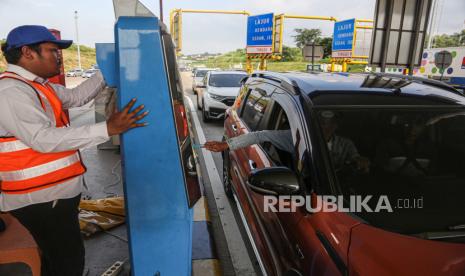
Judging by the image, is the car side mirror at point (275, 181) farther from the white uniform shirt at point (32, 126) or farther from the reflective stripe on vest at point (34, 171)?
the reflective stripe on vest at point (34, 171)

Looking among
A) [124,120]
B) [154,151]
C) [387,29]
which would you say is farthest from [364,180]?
[387,29]

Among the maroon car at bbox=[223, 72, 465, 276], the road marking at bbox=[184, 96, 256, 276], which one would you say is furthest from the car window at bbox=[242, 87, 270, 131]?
the road marking at bbox=[184, 96, 256, 276]

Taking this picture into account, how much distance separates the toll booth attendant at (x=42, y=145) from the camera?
1628 millimetres

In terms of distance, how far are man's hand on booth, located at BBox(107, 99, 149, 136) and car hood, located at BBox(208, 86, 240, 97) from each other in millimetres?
8112

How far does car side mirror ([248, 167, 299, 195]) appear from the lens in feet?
6.40

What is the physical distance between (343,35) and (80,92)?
Result: 63.7 ft

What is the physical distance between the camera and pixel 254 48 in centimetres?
1898

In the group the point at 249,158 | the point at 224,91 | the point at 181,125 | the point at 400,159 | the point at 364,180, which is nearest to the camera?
the point at 181,125

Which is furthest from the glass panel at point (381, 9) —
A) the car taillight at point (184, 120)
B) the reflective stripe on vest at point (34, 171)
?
the reflective stripe on vest at point (34, 171)

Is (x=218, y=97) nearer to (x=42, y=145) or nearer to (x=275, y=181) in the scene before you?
(x=275, y=181)

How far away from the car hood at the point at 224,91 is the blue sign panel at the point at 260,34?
8782 millimetres

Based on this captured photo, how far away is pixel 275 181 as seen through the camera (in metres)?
1.97

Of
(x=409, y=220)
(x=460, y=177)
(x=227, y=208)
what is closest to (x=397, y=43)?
(x=227, y=208)

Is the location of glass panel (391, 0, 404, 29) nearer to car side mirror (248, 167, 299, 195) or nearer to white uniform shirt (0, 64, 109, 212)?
car side mirror (248, 167, 299, 195)
